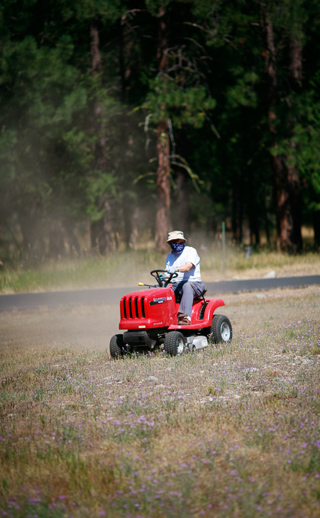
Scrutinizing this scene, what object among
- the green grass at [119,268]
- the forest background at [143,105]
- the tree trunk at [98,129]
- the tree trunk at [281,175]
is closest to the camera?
the green grass at [119,268]

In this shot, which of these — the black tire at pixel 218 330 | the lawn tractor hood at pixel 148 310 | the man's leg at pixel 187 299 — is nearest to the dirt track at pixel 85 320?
the black tire at pixel 218 330

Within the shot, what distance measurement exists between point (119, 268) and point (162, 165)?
4.98 metres

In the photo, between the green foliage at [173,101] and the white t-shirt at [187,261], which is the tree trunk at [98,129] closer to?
the green foliage at [173,101]

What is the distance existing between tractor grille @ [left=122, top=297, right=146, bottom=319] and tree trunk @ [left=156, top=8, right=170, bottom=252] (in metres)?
15.4

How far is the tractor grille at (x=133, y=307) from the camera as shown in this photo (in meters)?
8.84

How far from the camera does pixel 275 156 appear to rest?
2722cm

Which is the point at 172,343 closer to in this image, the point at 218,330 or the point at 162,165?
the point at 218,330

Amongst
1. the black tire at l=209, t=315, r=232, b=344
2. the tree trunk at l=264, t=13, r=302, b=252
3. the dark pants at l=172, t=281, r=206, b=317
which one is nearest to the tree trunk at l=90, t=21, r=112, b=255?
the tree trunk at l=264, t=13, r=302, b=252

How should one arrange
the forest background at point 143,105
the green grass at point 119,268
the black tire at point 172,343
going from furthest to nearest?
the forest background at point 143,105 → the green grass at point 119,268 → the black tire at point 172,343

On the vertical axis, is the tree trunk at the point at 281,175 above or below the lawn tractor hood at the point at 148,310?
above

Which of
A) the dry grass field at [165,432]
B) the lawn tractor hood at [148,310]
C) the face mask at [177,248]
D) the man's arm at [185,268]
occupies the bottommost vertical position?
the dry grass field at [165,432]

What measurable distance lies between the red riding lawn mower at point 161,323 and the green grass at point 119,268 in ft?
35.4

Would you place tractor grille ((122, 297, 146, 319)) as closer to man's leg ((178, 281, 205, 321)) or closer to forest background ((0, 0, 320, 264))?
man's leg ((178, 281, 205, 321))

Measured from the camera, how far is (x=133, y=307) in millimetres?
8914
